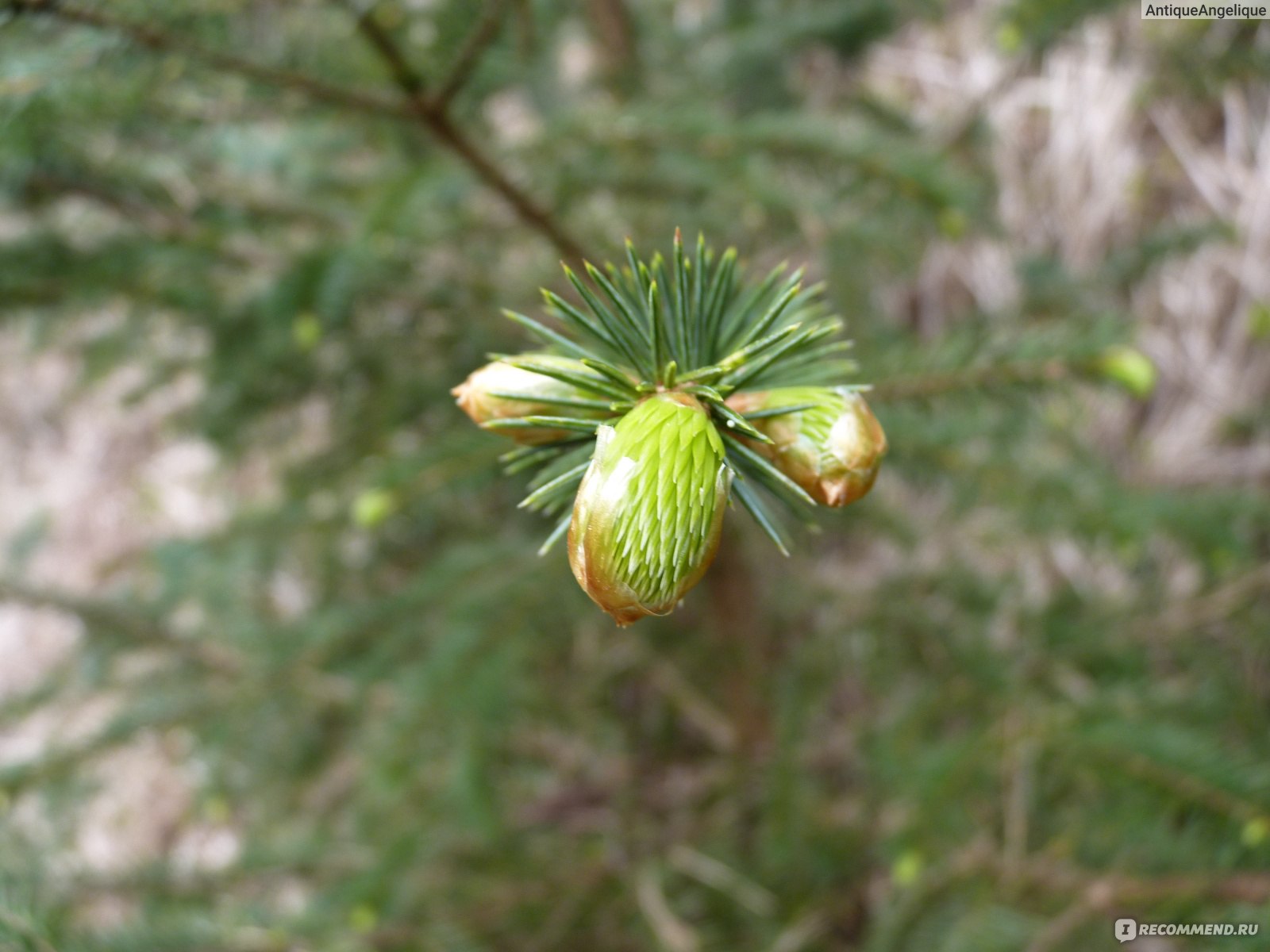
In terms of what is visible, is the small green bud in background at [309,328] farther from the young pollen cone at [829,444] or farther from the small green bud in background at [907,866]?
the small green bud in background at [907,866]

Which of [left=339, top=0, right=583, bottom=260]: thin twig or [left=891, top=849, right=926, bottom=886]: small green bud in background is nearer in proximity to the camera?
[left=339, top=0, right=583, bottom=260]: thin twig

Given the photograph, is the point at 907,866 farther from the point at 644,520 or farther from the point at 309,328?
the point at 309,328

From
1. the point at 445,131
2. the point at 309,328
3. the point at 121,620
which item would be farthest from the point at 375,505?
the point at 121,620

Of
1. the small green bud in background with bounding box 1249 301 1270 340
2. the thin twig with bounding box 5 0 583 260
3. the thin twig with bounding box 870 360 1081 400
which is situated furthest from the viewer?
the small green bud in background with bounding box 1249 301 1270 340

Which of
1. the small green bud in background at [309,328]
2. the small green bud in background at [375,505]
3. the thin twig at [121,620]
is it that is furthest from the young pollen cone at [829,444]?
the thin twig at [121,620]

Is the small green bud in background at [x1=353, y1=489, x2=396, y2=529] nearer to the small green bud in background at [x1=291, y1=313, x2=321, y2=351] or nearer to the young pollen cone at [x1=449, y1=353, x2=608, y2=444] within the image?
the small green bud in background at [x1=291, y1=313, x2=321, y2=351]

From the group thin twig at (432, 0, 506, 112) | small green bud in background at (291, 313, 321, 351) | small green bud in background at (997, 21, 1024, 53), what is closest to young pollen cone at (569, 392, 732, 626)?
thin twig at (432, 0, 506, 112)
